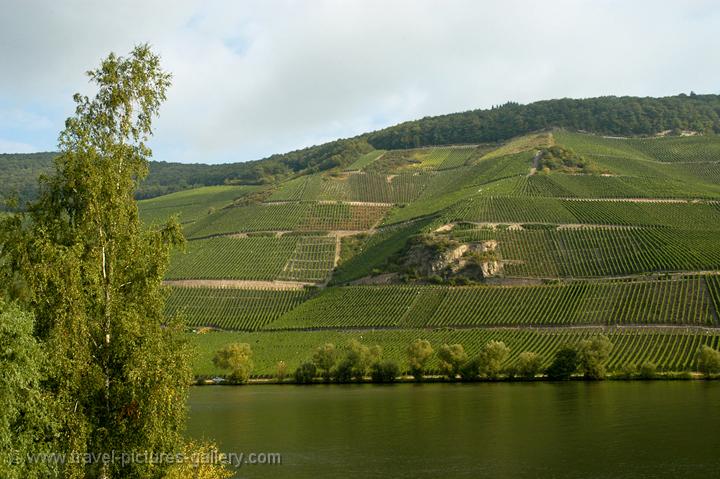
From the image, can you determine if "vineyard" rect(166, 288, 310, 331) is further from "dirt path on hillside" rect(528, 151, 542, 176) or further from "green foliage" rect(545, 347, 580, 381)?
"dirt path on hillside" rect(528, 151, 542, 176)

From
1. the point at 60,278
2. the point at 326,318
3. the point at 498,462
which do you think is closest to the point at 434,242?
the point at 326,318

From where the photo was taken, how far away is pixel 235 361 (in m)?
98.5

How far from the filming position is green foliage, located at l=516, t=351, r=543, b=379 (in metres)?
84.4

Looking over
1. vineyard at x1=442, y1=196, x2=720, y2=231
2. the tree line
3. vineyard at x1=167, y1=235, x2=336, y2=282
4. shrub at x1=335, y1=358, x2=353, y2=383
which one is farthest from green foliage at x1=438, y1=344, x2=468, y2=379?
the tree line

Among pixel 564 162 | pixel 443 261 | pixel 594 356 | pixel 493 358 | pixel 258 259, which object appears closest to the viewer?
pixel 594 356

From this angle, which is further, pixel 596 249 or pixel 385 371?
pixel 596 249

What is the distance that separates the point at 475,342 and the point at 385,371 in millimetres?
12444

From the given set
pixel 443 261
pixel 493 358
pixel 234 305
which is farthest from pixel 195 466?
pixel 234 305

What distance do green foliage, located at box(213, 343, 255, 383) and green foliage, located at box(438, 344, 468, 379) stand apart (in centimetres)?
2637

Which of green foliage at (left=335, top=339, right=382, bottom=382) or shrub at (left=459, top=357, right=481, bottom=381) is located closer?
shrub at (left=459, top=357, right=481, bottom=381)

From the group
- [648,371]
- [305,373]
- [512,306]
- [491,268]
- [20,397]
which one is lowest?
[305,373]

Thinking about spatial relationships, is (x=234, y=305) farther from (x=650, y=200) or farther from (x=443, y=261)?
(x=650, y=200)

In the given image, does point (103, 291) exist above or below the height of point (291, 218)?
below

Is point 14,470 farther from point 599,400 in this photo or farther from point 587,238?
point 587,238
